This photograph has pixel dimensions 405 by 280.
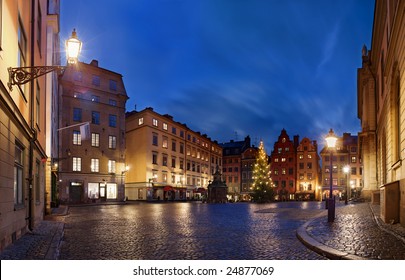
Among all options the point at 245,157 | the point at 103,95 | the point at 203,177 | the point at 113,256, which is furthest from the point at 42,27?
the point at 245,157

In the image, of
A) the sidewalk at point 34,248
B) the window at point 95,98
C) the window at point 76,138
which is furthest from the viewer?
the window at point 95,98

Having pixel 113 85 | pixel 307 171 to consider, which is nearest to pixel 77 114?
pixel 113 85

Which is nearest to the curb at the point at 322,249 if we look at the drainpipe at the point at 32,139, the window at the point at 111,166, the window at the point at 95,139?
the drainpipe at the point at 32,139

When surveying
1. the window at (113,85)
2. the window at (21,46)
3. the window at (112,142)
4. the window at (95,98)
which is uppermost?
the window at (113,85)

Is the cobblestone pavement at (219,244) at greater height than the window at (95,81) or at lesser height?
lesser

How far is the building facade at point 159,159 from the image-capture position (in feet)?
208

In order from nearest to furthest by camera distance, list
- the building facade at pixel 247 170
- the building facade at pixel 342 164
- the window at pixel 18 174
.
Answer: the window at pixel 18 174
the building facade at pixel 342 164
the building facade at pixel 247 170

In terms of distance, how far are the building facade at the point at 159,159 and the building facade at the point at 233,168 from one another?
19.9 metres

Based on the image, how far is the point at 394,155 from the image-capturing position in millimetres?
17828

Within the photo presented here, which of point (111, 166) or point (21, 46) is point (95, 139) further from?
point (21, 46)

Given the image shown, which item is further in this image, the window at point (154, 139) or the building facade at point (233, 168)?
the building facade at point (233, 168)

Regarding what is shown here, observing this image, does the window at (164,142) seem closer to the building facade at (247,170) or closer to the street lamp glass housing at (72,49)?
the building facade at (247,170)

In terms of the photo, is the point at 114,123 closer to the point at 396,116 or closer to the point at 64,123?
the point at 64,123

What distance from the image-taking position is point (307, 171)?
89.2 metres
